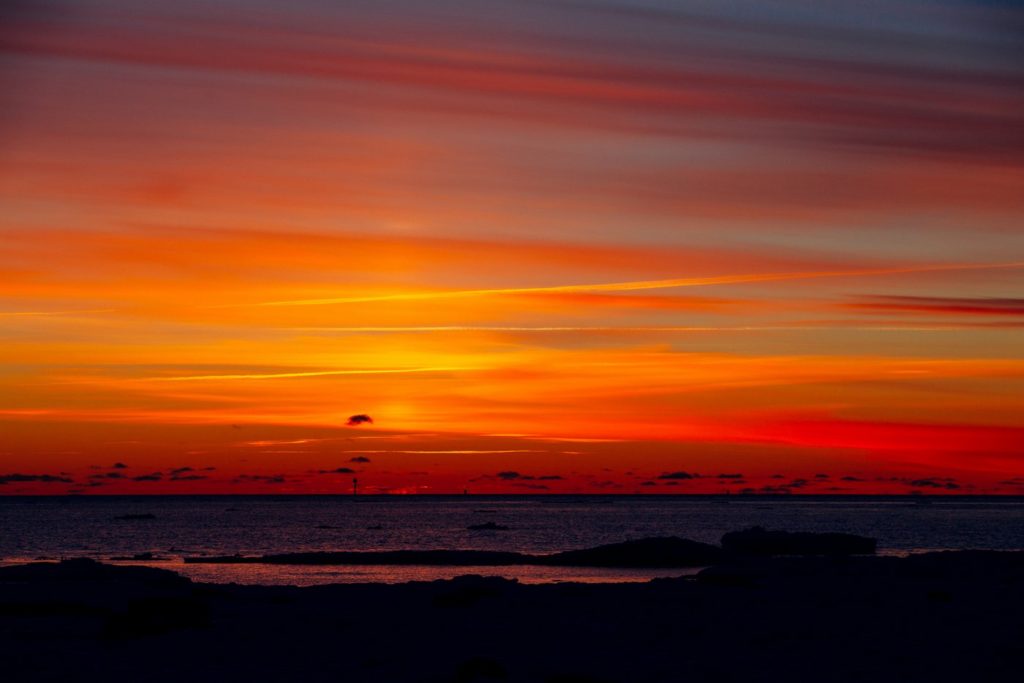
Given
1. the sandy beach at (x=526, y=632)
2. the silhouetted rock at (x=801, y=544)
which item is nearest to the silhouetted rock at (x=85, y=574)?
the sandy beach at (x=526, y=632)

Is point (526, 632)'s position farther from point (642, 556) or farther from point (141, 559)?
point (141, 559)

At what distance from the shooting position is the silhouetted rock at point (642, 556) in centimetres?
7538

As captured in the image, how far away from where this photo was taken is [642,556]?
A: 249 feet

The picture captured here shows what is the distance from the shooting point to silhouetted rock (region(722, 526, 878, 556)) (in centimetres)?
9119

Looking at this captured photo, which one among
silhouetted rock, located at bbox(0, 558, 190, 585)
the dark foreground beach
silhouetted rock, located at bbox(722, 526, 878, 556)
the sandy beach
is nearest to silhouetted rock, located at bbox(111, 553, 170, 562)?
silhouetted rock, located at bbox(0, 558, 190, 585)

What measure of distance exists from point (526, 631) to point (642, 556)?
160ft

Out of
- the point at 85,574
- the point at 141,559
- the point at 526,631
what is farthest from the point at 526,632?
the point at 141,559

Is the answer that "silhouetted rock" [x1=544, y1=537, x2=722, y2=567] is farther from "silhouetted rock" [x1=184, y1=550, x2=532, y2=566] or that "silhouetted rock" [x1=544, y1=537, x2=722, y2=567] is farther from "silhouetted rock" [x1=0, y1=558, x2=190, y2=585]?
"silhouetted rock" [x1=0, y1=558, x2=190, y2=585]

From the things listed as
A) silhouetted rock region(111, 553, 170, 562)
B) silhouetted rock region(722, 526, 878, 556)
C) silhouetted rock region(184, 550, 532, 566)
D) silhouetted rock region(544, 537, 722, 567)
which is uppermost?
silhouetted rock region(722, 526, 878, 556)

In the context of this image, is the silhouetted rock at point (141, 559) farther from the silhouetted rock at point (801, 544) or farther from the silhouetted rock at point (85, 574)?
the silhouetted rock at point (801, 544)

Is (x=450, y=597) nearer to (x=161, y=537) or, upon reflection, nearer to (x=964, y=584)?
(x=964, y=584)

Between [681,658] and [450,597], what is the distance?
407 inches

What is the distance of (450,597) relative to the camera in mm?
33156

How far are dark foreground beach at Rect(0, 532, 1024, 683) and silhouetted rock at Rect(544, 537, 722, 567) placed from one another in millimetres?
35337
